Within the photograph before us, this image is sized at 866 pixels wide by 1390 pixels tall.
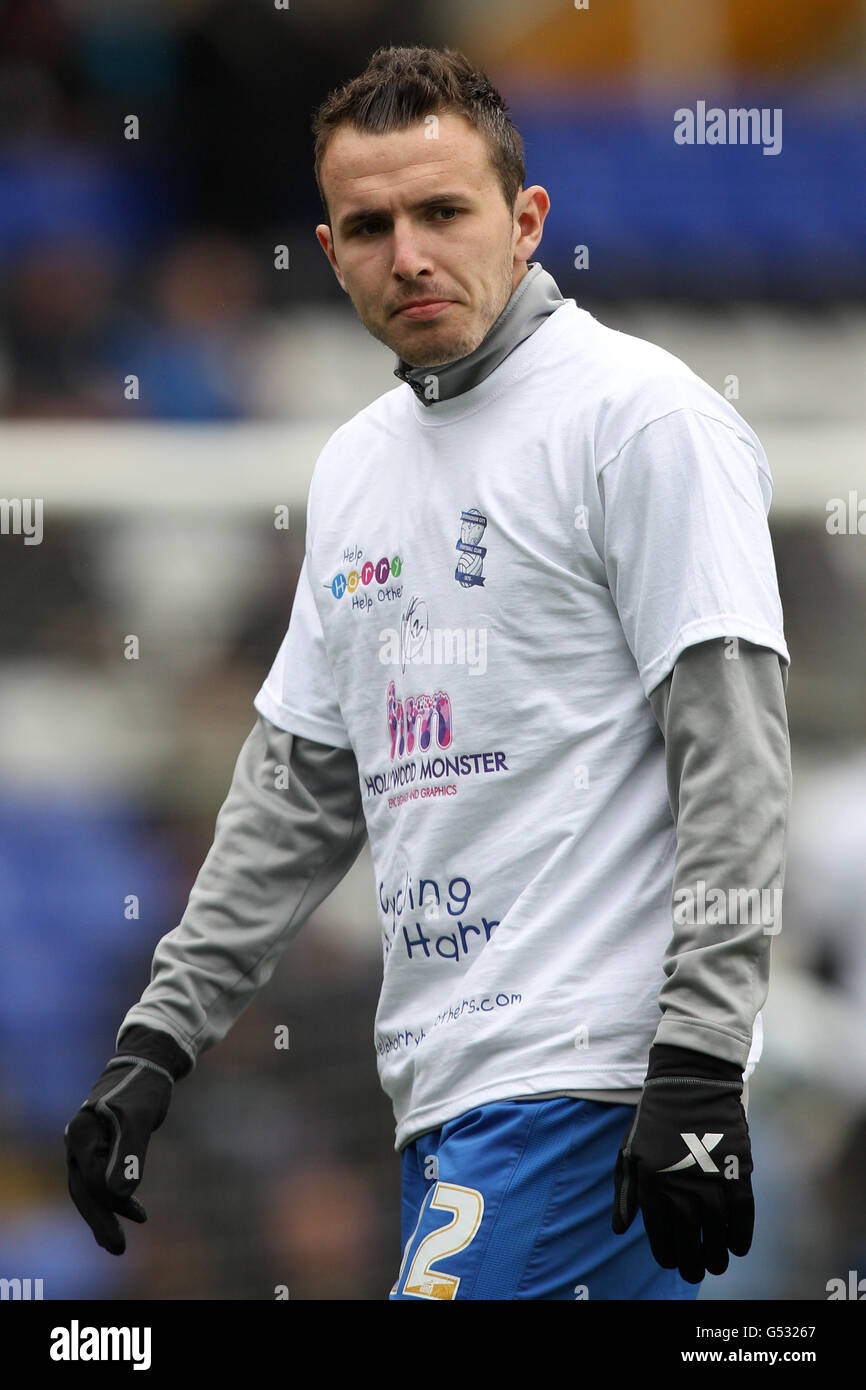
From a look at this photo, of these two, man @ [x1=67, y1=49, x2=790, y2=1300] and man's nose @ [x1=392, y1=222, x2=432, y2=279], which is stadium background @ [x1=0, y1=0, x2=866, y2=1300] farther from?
man's nose @ [x1=392, y1=222, x2=432, y2=279]

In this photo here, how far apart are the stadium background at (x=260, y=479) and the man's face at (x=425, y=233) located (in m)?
2.04

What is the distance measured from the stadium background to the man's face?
204cm

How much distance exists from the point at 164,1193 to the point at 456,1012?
2.15m

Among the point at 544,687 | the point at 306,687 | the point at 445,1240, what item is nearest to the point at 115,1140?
the point at 445,1240

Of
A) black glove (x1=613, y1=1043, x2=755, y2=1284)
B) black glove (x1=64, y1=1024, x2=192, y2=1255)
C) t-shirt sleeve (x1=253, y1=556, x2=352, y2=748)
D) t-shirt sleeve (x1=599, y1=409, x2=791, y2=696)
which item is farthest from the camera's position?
t-shirt sleeve (x1=253, y1=556, x2=352, y2=748)

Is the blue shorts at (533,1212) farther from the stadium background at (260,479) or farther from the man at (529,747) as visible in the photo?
the stadium background at (260,479)

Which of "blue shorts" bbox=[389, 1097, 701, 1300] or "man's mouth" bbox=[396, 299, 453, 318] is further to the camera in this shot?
"man's mouth" bbox=[396, 299, 453, 318]

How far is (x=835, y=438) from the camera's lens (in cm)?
415

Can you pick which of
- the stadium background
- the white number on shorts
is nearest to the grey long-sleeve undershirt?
the white number on shorts

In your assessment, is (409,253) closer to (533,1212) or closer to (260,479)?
(533,1212)

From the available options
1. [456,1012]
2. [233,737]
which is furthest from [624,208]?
[456,1012]

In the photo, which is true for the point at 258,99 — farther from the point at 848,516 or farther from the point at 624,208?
the point at 848,516

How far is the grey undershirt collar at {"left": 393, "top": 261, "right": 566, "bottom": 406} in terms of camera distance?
2.07 metres

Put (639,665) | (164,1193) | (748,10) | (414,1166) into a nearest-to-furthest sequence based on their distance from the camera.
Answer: (639,665) → (414,1166) → (164,1193) → (748,10)
